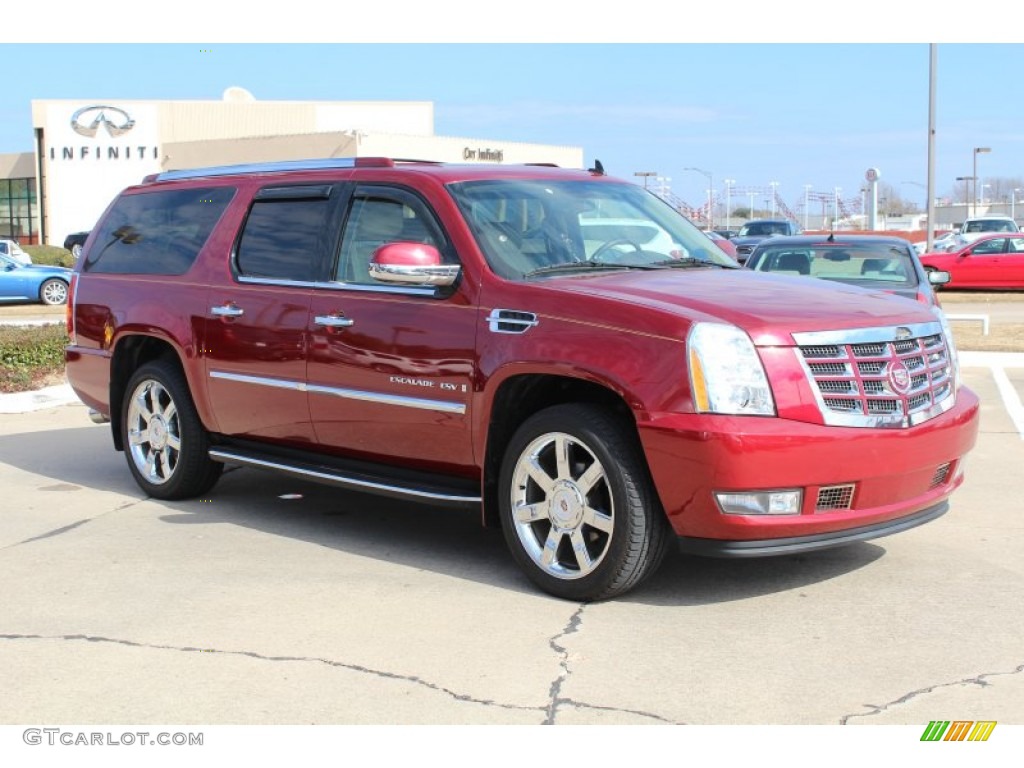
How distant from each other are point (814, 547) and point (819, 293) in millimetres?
1222

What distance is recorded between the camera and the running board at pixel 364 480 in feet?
19.8

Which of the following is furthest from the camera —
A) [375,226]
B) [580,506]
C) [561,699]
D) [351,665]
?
[375,226]

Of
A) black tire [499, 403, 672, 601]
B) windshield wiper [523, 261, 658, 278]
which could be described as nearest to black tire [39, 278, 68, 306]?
windshield wiper [523, 261, 658, 278]

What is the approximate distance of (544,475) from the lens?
5629 millimetres

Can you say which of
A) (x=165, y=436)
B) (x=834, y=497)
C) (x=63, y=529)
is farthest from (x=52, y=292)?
(x=834, y=497)

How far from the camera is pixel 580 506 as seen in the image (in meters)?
5.52

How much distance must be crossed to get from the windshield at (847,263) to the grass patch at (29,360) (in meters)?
7.17

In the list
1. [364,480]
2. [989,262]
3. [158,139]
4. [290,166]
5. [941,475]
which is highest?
[158,139]

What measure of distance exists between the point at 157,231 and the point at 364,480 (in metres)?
2.51

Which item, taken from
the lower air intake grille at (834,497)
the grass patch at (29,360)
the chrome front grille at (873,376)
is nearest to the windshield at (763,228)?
the grass patch at (29,360)

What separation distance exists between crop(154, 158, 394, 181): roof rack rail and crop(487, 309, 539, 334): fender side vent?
1358 millimetres

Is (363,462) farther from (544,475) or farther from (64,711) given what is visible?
(64,711)

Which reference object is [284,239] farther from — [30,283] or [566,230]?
[30,283]
